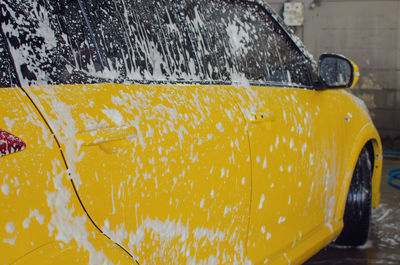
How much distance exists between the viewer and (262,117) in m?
2.18

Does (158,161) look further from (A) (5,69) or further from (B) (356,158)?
(B) (356,158)

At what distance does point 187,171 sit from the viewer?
67.4 inches

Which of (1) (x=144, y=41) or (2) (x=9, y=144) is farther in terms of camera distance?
(1) (x=144, y=41)

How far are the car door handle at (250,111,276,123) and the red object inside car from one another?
1093 mm

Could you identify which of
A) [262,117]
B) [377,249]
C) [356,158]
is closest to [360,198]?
[356,158]

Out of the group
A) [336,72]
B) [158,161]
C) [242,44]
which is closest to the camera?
[158,161]

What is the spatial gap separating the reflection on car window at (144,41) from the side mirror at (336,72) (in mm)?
222

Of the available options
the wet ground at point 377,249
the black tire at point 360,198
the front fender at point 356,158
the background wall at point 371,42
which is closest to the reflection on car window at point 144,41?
the front fender at point 356,158

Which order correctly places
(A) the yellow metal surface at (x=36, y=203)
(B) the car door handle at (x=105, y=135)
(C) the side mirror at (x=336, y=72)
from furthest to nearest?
1. (C) the side mirror at (x=336, y=72)
2. (B) the car door handle at (x=105, y=135)
3. (A) the yellow metal surface at (x=36, y=203)

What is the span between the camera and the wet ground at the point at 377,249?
11.5ft

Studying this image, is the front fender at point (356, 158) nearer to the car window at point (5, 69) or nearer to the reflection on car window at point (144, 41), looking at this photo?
the reflection on car window at point (144, 41)

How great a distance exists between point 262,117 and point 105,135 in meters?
0.92

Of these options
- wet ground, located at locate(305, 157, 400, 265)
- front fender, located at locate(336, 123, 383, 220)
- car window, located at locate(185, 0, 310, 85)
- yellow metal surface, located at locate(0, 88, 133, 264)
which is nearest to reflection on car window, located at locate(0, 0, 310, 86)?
car window, located at locate(185, 0, 310, 85)

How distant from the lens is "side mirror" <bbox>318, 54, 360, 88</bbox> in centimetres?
287
